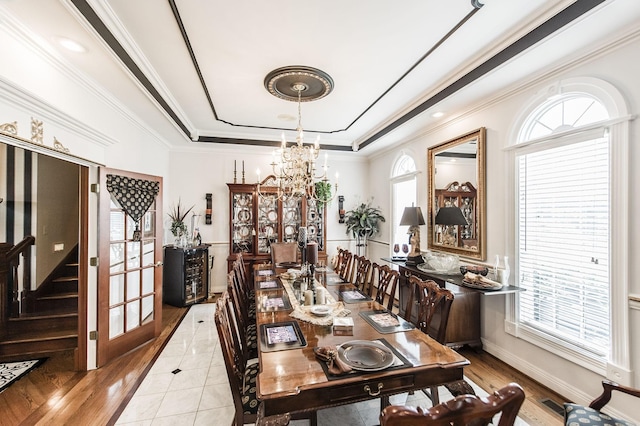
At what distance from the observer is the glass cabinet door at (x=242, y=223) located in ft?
17.1

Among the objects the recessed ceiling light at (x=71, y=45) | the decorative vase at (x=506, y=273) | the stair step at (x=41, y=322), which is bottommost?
the stair step at (x=41, y=322)

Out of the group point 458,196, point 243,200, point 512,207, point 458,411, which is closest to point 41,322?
point 243,200

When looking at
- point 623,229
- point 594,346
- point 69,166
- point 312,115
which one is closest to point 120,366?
point 69,166

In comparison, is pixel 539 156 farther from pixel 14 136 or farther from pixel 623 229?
pixel 14 136

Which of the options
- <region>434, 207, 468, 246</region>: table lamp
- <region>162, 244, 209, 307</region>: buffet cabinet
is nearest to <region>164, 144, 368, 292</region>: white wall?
<region>162, 244, 209, 307</region>: buffet cabinet

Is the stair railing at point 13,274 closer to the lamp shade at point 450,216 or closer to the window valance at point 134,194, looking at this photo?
the window valance at point 134,194

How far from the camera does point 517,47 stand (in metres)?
2.19

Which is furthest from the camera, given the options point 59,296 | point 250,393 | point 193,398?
point 59,296

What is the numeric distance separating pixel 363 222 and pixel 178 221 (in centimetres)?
343

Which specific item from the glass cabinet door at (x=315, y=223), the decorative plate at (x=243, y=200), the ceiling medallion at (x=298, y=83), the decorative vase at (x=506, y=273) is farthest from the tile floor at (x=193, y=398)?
the ceiling medallion at (x=298, y=83)

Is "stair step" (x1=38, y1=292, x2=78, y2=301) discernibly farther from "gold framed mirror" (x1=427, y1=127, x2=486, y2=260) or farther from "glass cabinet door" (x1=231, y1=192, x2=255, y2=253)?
"gold framed mirror" (x1=427, y1=127, x2=486, y2=260)

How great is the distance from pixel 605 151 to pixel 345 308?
235cm

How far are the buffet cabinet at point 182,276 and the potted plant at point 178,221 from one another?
0.25 meters

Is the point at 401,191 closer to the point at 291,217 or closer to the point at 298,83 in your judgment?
the point at 291,217
